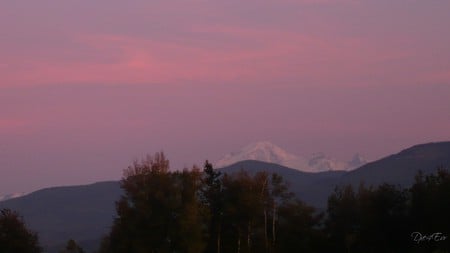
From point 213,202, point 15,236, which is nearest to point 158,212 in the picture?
point 213,202

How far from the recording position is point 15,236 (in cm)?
8494

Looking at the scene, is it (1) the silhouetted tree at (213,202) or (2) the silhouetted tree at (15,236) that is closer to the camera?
(1) the silhouetted tree at (213,202)

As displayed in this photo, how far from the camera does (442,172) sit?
78.4 m

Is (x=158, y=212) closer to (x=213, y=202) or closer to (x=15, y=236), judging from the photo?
(x=213, y=202)

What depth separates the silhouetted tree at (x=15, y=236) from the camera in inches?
3312

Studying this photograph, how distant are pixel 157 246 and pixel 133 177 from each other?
21.0ft

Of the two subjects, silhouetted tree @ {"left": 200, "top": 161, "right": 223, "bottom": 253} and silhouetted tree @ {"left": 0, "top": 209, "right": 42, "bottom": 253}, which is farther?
silhouetted tree @ {"left": 0, "top": 209, "right": 42, "bottom": 253}

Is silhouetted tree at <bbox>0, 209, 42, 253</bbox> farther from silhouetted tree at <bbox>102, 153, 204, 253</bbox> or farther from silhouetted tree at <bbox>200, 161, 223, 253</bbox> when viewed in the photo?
silhouetted tree at <bbox>200, 161, 223, 253</bbox>

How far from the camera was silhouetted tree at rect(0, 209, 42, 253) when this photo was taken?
276 feet

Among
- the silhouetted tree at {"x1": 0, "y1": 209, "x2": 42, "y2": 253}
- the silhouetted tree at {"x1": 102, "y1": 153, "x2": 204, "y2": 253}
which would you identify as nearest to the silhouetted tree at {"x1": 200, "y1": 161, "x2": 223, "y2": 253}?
the silhouetted tree at {"x1": 102, "y1": 153, "x2": 204, "y2": 253}

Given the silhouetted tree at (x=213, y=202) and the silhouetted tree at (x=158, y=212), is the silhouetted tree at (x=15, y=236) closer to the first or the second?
the silhouetted tree at (x=158, y=212)

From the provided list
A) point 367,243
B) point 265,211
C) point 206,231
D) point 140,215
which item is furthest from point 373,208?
point 140,215

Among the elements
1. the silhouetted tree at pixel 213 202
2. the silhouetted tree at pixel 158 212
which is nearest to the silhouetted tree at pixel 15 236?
the silhouetted tree at pixel 158 212

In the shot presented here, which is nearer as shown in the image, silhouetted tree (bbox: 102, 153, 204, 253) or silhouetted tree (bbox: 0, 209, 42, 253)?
silhouetted tree (bbox: 102, 153, 204, 253)
